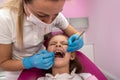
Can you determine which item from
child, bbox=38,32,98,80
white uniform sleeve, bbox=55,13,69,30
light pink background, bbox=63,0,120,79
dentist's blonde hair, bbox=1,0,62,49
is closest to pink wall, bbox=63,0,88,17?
light pink background, bbox=63,0,120,79

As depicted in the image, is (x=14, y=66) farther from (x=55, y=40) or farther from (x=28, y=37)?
(x=55, y=40)

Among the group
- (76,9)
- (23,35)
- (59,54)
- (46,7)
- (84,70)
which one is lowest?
(84,70)

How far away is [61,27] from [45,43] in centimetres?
15

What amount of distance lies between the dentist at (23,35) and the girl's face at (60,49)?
3 cm

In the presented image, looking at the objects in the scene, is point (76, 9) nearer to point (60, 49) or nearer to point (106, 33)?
point (106, 33)

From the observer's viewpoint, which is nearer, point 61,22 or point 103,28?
point 61,22

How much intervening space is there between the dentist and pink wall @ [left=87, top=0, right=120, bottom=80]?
59 cm

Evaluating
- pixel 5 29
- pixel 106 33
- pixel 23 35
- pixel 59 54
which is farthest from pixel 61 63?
pixel 106 33

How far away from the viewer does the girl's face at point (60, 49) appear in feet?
4.62

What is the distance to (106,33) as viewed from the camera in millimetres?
2070

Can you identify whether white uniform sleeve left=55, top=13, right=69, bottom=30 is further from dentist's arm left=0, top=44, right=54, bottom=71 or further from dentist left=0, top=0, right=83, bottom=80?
dentist's arm left=0, top=44, right=54, bottom=71

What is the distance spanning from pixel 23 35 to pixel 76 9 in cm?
108

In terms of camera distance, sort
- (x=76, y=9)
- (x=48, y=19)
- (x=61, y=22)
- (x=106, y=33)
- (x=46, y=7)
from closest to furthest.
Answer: (x=46, y=7)
(x=48, y=19)
(x=61, y=22)
(x=106, y=33)
(x=76, y=9)

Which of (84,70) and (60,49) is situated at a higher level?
(60,49)
